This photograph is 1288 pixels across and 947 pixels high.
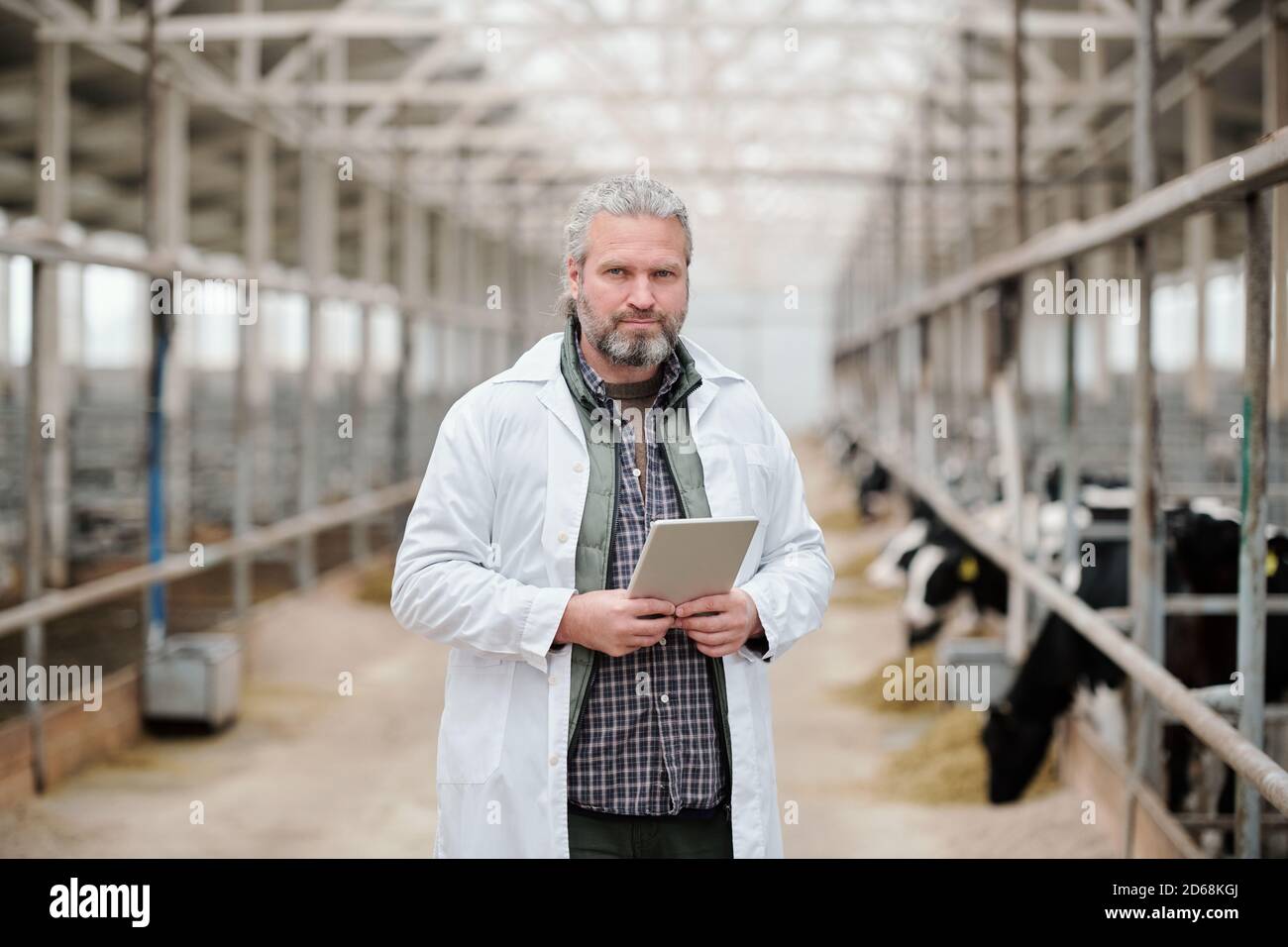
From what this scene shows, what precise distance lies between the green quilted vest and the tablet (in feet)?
0.46

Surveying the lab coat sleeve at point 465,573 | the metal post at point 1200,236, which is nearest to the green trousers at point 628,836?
the lab coat sleeve at point 465,573

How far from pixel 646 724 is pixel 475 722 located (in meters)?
0.26

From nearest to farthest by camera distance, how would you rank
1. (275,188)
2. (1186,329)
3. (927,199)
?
(927,199) < (275,188) < (1186,329)

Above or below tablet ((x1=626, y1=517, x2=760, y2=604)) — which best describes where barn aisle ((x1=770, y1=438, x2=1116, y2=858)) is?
below

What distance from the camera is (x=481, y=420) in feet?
6.99

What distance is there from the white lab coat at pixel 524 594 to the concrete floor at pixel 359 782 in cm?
265

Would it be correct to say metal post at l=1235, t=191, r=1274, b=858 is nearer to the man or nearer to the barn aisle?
the man

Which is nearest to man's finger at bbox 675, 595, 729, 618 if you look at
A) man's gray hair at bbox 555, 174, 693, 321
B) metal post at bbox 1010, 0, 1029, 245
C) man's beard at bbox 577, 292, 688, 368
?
man's beard at bbox 577, 292, 688, 368

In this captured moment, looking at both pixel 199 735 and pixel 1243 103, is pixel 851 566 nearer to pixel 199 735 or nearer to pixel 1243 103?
pixel 1243 103

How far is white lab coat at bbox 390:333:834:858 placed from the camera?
6.67 ft

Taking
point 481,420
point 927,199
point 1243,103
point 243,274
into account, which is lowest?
point 481,420

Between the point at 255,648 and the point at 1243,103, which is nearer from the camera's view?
the point at 255,648
